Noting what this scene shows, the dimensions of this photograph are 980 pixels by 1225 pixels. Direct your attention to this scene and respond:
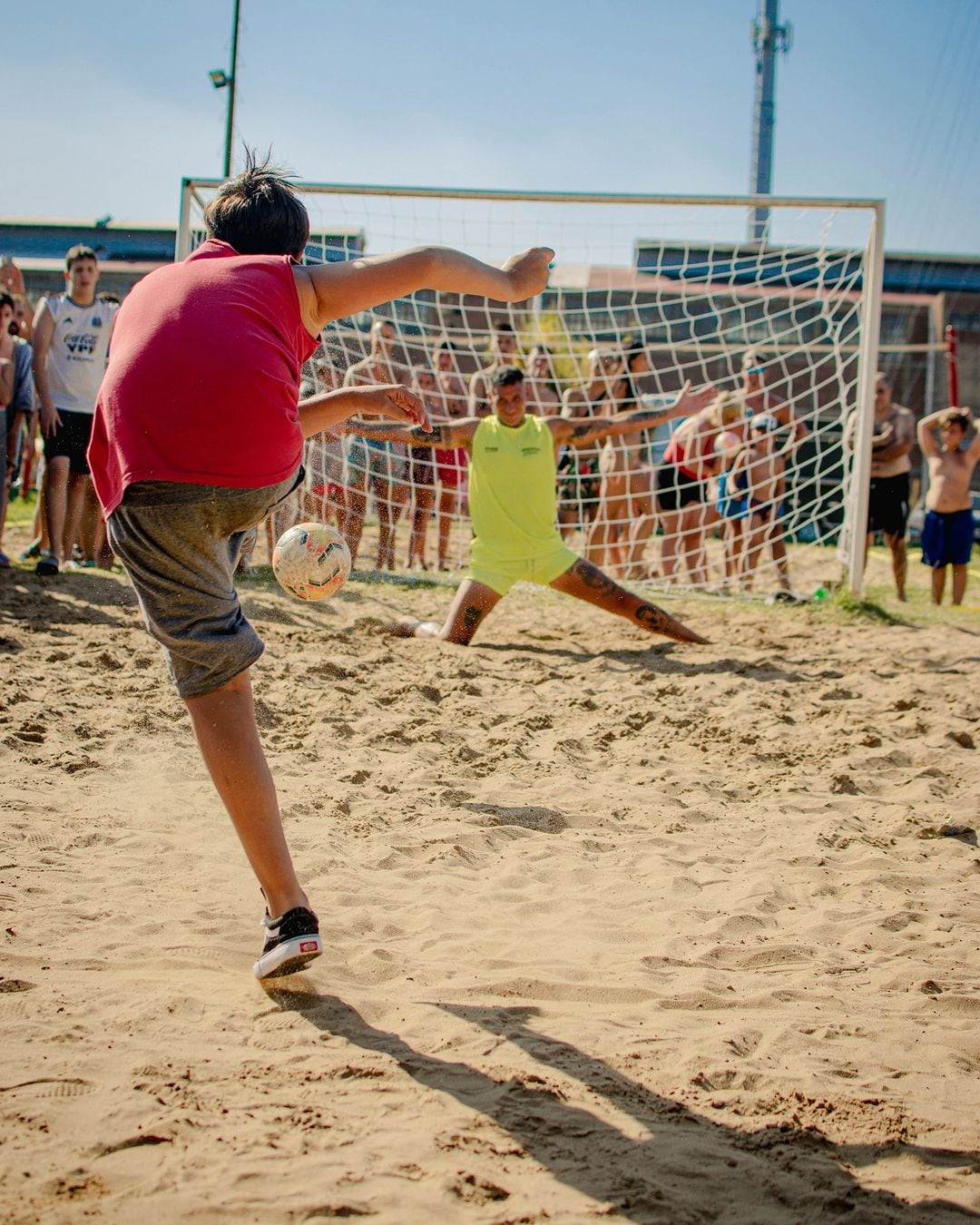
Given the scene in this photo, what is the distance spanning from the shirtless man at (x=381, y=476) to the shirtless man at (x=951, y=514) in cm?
440

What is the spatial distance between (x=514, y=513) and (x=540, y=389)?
4.56 metres

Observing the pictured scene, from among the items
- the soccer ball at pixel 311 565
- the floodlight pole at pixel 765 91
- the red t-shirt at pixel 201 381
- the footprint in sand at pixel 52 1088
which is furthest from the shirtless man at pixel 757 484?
the floodlight pole at pixel 765 91

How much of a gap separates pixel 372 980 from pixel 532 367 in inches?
318

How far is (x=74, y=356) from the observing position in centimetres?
764

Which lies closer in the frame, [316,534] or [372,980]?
[372,980]

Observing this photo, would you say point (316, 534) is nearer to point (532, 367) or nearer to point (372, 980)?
point (372, 980)

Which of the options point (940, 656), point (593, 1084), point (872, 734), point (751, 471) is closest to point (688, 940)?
point (593, 1084)

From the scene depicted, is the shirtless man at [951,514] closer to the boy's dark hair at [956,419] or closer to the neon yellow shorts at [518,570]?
the boy's dark hair at [956,419]

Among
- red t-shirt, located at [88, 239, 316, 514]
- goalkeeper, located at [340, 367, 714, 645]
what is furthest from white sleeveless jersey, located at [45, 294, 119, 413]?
red t-shirt, located at [88, 239, 316, 514]

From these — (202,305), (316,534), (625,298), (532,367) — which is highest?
(625,298)

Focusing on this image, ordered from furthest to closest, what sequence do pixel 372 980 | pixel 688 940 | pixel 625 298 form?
pixel 625 298 → pixel 688 940 → pixel 372 980

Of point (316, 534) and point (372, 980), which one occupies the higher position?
point (316, 534)

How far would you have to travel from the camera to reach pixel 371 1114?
2031mm

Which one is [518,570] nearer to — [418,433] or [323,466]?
[418,433]
